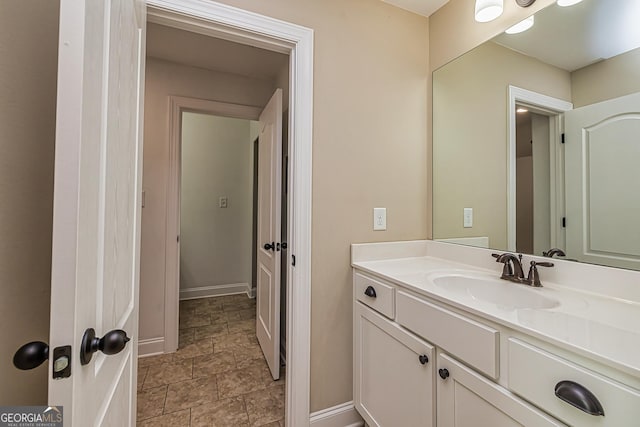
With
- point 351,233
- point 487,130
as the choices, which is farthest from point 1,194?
point 487,130

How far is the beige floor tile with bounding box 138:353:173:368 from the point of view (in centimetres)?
205

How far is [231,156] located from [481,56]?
306 centimetres

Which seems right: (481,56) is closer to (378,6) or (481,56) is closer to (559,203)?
(378,6)

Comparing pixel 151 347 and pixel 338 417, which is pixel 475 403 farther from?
pixel 151 347

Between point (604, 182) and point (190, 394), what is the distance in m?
2.43

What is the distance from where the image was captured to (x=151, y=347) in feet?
7.13

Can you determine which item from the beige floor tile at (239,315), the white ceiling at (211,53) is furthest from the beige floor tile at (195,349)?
the white ceiling at (211,53)

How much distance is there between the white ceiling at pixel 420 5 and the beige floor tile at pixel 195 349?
289 cm

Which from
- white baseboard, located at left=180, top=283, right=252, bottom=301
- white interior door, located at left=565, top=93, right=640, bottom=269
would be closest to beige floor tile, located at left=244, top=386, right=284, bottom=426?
white interior door, located at left=565, top=93, right=640, bottom=269

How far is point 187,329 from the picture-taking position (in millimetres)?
2613

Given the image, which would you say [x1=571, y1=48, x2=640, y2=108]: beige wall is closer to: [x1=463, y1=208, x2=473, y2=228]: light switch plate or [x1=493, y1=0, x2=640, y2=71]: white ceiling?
[x1=493, y1=0, x2=640, y2=71]: white ceiling

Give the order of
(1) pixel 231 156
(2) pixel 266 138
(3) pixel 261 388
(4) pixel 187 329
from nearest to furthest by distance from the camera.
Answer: (3) pixel 261 388
(2) pixel 266 138
(4) pixel 187 329
(1) pixel 231 156

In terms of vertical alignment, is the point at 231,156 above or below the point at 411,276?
above

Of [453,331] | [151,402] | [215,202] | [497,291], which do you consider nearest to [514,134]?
[497,291]
